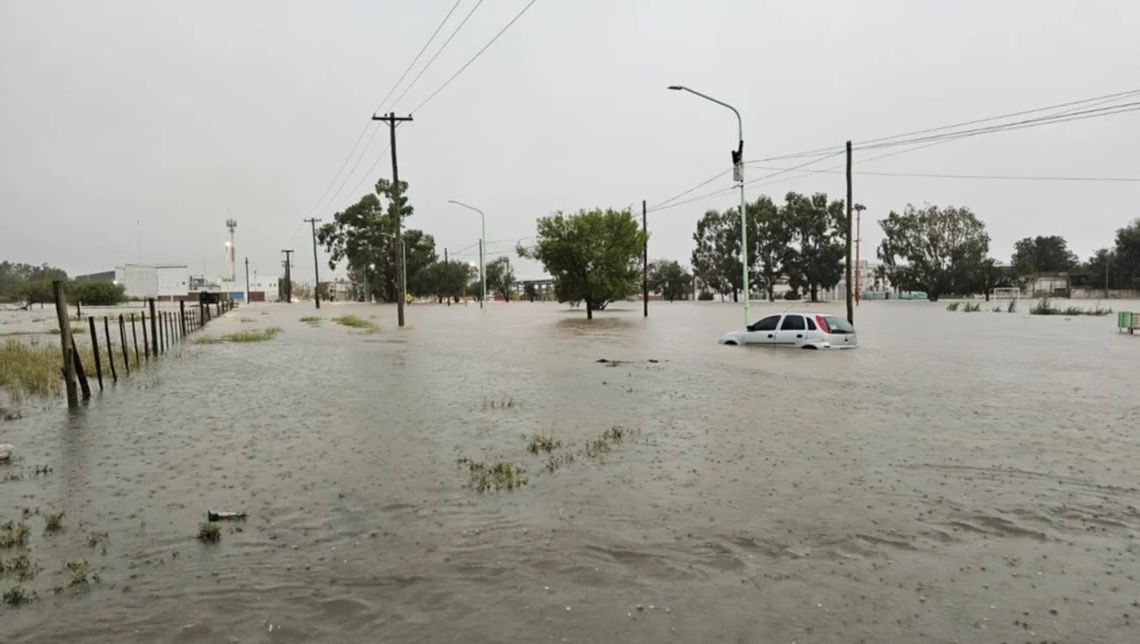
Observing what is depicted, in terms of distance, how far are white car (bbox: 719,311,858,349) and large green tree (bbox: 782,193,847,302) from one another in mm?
95485

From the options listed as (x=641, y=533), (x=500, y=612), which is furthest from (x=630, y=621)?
(x=641, y=533)

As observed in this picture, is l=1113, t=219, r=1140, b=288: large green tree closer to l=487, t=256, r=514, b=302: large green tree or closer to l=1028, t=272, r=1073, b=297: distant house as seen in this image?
l=1028, t=272, r=1073, b=297: distant house

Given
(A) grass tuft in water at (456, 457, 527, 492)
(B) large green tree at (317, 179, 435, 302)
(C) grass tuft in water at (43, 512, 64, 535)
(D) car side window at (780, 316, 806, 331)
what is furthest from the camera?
(B) large green tree at (317, 179, 435, 302)

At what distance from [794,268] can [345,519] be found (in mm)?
119790

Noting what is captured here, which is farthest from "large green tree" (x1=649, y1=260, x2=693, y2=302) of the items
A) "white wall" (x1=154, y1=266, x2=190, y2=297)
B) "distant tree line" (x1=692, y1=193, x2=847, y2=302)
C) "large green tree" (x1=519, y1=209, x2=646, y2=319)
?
"white wall" (x1=154, y1=266, x2=190, y2=297)

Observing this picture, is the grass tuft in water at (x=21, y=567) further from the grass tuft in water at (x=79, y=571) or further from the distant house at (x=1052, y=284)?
the distant house at (x=1052, y=284)

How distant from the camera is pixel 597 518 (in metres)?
6.13

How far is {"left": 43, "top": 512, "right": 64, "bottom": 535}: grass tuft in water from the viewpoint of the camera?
233 inches

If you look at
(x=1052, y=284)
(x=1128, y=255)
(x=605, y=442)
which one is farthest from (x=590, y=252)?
(x=1052, y=284)

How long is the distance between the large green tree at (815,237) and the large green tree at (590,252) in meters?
Answer: 68.5

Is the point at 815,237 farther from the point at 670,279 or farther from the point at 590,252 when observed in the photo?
the point at 590,252

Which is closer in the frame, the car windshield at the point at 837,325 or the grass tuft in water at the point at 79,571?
the grass tuft in water at the point at 79,571

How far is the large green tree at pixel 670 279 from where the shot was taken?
15212cm

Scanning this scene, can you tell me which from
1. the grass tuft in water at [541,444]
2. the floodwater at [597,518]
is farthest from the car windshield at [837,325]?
the grass tuft in water at [541,444]
